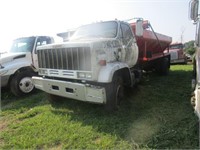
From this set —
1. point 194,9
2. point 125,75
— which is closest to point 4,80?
point 125,75

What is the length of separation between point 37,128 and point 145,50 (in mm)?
4869

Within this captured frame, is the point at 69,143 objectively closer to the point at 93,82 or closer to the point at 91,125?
the point at 91,125

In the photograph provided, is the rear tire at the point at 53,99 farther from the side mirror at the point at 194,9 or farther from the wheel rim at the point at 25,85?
the side mirror at the point at 194,9

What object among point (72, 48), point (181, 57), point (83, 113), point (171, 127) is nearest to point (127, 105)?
point (83, 113)

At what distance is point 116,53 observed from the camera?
521 centimetres

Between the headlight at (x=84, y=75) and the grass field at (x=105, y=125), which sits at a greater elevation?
the headlight at (x=84, y=75)

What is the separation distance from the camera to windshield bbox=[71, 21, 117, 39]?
18.6 feet

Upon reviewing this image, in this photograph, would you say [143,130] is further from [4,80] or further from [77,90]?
[4,80]

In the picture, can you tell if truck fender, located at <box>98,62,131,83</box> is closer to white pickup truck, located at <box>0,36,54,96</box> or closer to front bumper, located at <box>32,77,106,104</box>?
front bumper, located at <box>32,77,106,104</box>

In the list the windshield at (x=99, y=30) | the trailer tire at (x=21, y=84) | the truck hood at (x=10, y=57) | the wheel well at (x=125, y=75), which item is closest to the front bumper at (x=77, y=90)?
the wheel well at (x=125, y=75)

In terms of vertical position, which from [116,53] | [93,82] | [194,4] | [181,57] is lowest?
[181,57]

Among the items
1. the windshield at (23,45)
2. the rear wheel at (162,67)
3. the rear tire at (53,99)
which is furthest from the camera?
the rear wheel at (162,67)

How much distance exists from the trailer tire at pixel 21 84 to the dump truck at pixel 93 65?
1.89 metres

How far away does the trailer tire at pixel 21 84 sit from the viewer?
721 cm
